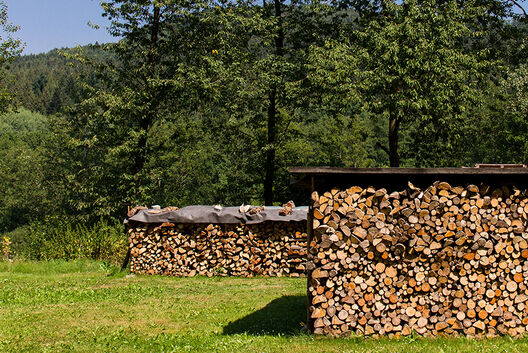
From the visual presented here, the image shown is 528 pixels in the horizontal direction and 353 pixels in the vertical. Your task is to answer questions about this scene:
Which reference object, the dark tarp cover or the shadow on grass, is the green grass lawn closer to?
the shadow on grass

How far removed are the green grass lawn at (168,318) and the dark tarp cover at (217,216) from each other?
56.8 inches

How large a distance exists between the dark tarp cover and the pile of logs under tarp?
5653 mm

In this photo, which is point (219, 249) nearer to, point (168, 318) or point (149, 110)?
point (168, 318)

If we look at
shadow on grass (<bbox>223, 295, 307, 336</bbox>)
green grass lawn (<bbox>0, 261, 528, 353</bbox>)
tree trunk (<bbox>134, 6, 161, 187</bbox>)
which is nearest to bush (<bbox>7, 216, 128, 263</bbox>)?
green grass lawn (<bbox>0, 261, 528, 353</bbox>)

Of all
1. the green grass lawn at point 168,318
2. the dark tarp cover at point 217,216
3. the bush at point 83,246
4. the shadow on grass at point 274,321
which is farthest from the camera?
the bush at point 83,246

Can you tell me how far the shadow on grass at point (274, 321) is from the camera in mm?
7285

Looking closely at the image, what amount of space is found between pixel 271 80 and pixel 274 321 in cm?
1504

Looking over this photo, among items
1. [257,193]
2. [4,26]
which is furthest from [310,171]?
[4,26]

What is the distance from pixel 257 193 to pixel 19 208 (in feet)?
117

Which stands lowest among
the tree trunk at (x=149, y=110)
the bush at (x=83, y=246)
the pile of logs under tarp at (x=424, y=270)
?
the bush at (x=83, y=246)

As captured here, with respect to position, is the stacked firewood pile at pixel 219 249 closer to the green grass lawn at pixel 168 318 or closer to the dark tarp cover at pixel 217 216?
the dark tarp cover at pixel 217 216

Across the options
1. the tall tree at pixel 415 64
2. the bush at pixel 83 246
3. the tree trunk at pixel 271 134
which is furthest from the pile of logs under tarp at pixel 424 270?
the tree trunk at pixel 271 134

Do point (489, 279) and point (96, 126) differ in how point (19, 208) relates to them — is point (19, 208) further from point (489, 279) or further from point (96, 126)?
point (489, 279)

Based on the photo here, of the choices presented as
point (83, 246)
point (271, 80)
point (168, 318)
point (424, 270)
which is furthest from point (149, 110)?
point (424, 270)
